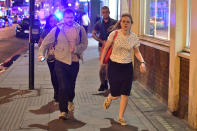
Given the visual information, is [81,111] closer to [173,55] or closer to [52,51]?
[52,51]

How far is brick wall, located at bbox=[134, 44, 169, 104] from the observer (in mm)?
6953

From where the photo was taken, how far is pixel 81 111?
6.69 m

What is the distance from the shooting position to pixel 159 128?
5699mm

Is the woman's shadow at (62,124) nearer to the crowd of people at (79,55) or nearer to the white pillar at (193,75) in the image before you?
the crowd of people at (79,55)

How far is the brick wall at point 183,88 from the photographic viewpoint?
19.4ft

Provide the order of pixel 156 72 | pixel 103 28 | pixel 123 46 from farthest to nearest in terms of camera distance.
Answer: pixel 103 28 < pixel 156 72 < pixel 123 46

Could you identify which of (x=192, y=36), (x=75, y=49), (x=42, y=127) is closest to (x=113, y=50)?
(x=75, y=49)

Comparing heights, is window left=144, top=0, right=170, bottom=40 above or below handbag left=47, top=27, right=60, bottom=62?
above

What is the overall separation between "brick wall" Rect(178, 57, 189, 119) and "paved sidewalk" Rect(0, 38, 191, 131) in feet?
0.56

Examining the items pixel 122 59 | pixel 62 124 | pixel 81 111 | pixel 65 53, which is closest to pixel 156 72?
pixel 81 111

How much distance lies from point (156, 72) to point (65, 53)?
2386 millimetres

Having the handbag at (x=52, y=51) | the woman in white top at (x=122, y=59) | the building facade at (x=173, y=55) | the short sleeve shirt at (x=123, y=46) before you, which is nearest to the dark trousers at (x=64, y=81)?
the handbag at (x=52, y=51)

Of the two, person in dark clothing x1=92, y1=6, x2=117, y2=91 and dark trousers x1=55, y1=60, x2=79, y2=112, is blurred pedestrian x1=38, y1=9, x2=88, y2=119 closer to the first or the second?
dark trousers x1=55, y1=60, x2=79, y2=112

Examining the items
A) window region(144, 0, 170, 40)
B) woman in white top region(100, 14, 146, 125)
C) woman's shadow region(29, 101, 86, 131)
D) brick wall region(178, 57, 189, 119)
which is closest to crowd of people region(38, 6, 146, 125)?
woman in white top region(100, 14, 146, 125)
